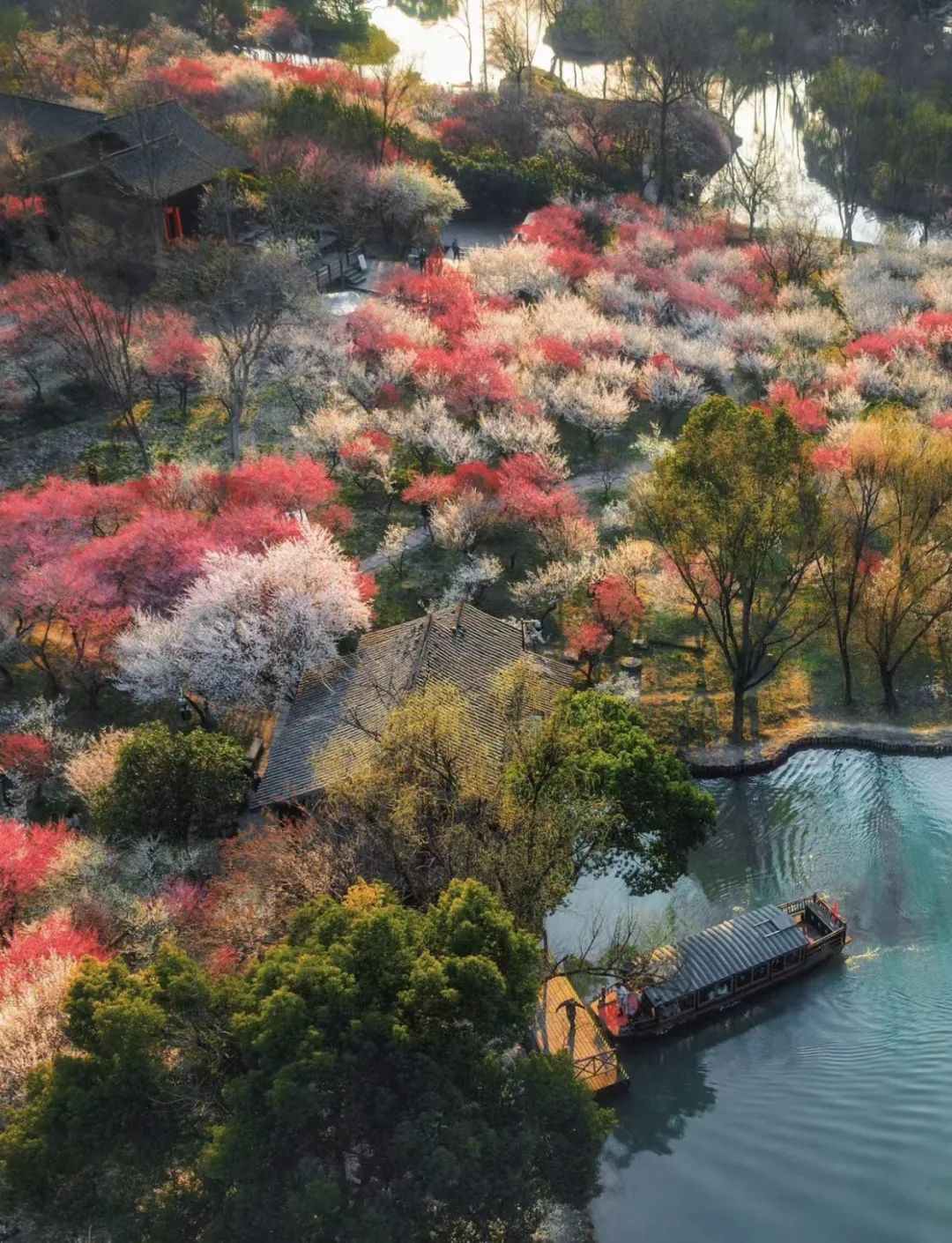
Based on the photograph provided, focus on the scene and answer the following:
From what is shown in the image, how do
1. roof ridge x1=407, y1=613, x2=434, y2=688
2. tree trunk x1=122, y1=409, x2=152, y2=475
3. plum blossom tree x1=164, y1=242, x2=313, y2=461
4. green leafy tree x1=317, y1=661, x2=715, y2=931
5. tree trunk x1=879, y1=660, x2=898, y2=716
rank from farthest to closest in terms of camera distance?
plum blossom tree x1=164, y1=242, x2=313, y2=461
tree trunk x1=122, y1=409, x2=152, y2=475
tree trunk x1=879, y1=660, x2=898, y2=716
roof ridge x1=407, y1=613, x2=434, y2=688
green leafy tree x1=317, y1=661, x2=715, y2=931

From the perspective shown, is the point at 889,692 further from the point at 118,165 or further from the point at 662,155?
the point at 662,155

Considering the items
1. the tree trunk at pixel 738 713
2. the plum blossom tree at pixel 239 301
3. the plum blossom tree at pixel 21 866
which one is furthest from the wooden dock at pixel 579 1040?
the plum blossom tree at pixel 239 301

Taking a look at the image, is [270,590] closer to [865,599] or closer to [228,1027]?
[228,1027]

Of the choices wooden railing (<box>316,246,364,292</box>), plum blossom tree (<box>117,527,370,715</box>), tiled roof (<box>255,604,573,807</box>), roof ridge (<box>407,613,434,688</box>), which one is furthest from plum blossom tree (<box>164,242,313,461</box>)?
roof ridge (<box>407,613,434,688</box>)

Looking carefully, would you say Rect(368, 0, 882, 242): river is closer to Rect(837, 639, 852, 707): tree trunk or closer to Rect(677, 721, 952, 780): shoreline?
Rect(837, 639, 852, 707): tree trunk

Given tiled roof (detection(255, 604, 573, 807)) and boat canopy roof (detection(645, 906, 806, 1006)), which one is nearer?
boat canopy roof (detection(645, 906, 806, 1006))

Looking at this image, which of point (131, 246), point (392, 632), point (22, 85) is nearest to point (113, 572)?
point (392, 632)

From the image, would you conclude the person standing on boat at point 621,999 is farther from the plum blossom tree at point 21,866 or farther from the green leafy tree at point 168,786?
the plum blossom tree at point 21,866

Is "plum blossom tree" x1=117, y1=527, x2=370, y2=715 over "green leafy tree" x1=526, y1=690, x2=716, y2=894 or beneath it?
over
